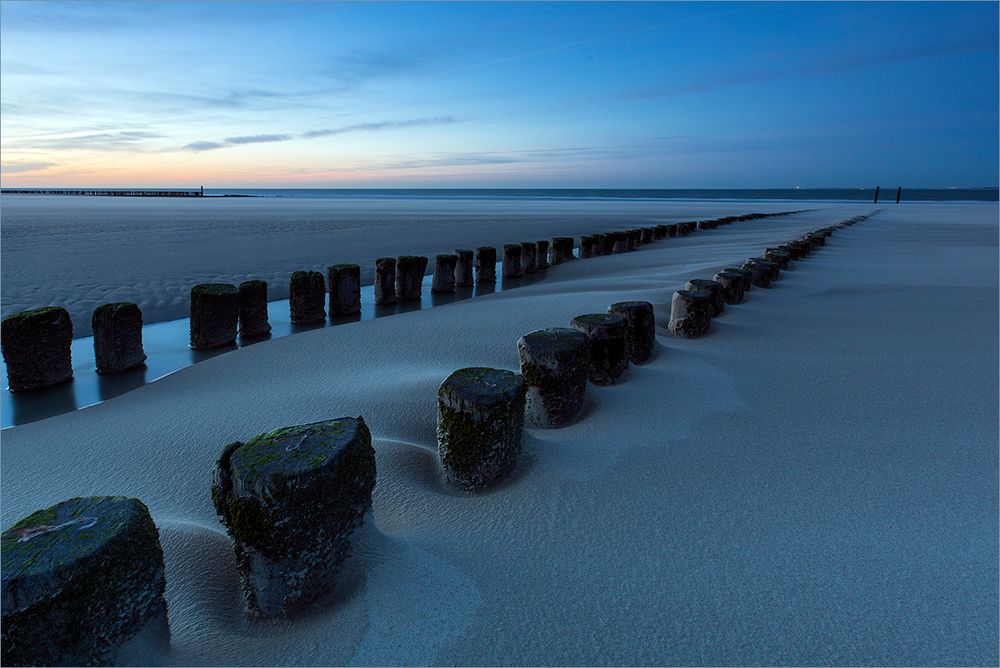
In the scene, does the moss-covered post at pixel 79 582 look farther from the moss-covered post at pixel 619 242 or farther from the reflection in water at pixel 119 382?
the moss-covered post at pixel 619 242

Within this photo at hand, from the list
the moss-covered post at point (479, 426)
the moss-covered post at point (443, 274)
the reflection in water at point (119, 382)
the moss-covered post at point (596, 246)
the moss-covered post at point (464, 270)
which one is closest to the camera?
the moss-covered post at point (479, 426)

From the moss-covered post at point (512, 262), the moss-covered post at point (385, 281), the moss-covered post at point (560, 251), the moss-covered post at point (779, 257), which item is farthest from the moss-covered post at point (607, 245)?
the moss-covered post at point (385, 281)

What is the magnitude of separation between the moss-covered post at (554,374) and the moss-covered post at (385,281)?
20.3ft

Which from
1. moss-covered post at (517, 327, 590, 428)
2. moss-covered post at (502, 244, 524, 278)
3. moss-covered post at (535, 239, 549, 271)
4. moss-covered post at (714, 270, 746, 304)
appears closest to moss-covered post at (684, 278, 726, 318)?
moss-covered post at (714, 270, 746, 304)

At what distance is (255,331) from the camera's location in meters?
6.88

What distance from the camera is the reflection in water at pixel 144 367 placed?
4.75m

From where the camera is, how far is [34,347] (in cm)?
492

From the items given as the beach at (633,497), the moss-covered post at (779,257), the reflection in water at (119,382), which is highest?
the moss-covered post at (779,257)

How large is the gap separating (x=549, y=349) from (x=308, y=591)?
172 cm

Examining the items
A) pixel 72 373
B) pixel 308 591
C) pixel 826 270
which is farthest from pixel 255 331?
pixel 826 270

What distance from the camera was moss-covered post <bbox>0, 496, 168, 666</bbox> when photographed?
1.37 m

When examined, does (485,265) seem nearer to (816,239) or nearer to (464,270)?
(464,270)

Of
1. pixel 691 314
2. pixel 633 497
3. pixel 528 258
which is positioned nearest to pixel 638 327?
pixel 691 314

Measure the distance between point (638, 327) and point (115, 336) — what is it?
15.6 feet
